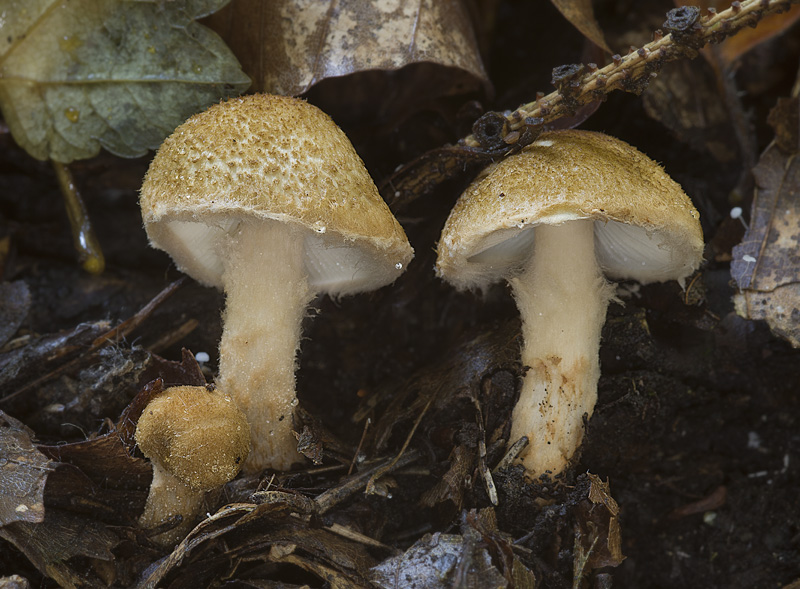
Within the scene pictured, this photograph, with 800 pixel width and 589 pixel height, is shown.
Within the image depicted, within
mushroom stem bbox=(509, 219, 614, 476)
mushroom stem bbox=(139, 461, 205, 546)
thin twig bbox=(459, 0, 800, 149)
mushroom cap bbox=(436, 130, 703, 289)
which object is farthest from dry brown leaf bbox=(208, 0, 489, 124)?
mushroom stem bbox=(139, 461, 205, 546)

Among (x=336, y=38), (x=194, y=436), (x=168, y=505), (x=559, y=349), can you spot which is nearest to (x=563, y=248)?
(x=559, y=349)

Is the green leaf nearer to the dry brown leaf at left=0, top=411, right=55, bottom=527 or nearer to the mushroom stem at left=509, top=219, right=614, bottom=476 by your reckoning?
the dry brown leaf at left=0, top=411, right=55, bottom=527

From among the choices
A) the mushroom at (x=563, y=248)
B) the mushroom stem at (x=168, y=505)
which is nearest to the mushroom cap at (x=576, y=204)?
the mushroom at (x=563, y=248)

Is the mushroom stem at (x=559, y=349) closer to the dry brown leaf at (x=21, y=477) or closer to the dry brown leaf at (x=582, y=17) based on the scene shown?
the dry brown leaf at (x=582, y=17)

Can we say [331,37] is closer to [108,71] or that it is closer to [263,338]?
[108,71]

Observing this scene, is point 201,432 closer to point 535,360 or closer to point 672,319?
point 535,360

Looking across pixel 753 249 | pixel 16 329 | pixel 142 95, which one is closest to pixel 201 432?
pixel 16 329
